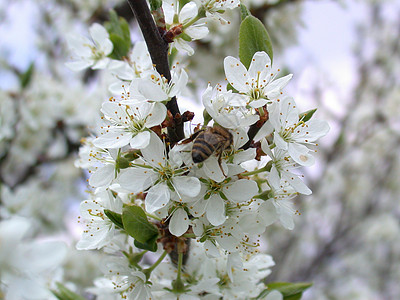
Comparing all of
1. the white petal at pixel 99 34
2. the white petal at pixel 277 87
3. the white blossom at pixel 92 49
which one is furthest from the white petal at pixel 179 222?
the white petal at pixel 99 34

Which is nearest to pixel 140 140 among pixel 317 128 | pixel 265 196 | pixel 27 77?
pixel 265 196

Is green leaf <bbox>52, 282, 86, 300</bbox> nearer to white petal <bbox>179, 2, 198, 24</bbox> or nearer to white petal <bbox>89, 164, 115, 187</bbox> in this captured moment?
white petal <bbox>89, 164, 115, 187</bbox>

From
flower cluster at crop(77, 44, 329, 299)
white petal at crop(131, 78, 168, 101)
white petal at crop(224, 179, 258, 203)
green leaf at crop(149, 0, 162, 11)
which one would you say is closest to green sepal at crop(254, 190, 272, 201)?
flower cluster at crop(77, 44, 329, 299)

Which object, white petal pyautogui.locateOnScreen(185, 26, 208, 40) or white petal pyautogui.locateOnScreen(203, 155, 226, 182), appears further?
white petal pyautogui.locateOnScreen(185, 26, 208, 40)

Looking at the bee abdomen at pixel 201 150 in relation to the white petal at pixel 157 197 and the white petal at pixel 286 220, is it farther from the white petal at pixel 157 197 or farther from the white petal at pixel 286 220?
the white petal at pixel 286 220

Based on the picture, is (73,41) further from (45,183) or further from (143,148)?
(45,183)

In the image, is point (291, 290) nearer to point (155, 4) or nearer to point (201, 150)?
point (201, 150)

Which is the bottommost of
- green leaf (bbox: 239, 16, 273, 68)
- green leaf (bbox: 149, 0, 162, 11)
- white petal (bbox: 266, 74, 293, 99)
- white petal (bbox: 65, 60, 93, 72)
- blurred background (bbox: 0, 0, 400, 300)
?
blurred background (bbox: 0, 0, 400, 300)
